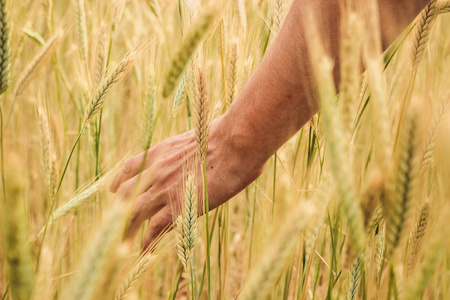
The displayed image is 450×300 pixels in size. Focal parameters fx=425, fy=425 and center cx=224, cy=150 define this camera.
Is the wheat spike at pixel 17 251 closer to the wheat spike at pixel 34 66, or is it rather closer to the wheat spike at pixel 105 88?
the wheat spike at pixel 105 88

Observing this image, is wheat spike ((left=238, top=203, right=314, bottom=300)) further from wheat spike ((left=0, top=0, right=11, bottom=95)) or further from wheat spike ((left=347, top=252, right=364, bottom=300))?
wheat spike ((left=0, top=0, right=11, bottom=95))

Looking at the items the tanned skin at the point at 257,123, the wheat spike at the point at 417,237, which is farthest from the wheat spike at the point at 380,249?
the tanned skin at the point at 257,123

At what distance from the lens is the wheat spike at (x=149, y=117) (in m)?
0.70

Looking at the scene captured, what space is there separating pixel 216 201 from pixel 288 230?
1.41ft

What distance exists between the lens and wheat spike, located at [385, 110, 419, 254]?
426mm

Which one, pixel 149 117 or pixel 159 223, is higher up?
pixel 149 117

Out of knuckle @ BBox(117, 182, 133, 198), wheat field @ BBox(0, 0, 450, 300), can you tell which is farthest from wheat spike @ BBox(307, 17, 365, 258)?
knuckle @ BBox(117, 182, 133, 198)

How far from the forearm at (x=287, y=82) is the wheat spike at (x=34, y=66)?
37 centimetres

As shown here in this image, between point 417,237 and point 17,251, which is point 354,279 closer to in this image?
point 417,237

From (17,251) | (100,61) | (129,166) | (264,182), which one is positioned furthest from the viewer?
(264,182)

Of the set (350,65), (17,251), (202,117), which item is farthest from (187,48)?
(17,251)

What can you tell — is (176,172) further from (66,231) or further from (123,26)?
(123,26)

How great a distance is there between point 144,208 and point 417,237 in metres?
0.51

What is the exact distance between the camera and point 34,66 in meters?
0.81
